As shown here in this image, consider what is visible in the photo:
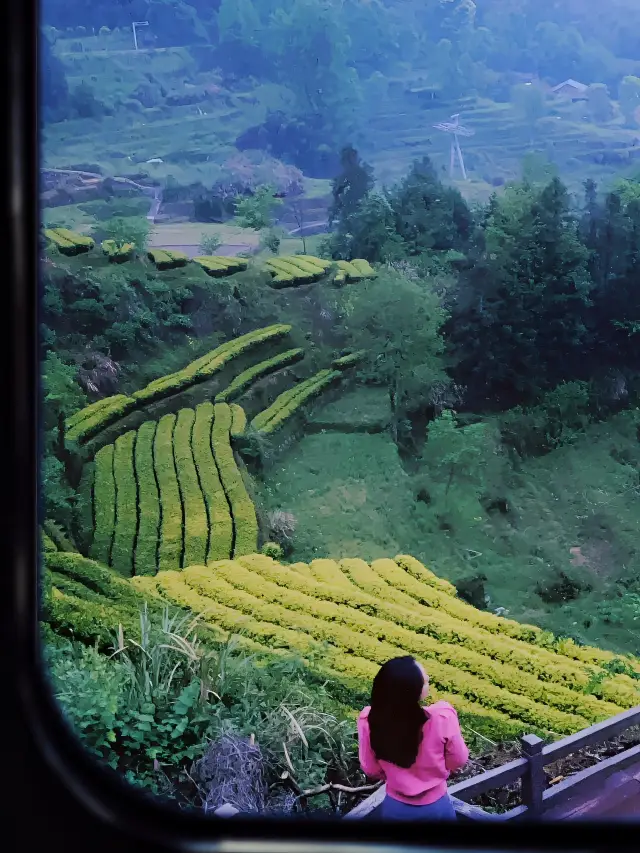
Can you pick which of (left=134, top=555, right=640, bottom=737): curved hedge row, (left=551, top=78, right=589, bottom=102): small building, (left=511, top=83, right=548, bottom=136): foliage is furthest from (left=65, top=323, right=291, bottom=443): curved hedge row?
(left=551, top=78, right=589, bottom=102): small building

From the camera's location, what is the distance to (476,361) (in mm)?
6930

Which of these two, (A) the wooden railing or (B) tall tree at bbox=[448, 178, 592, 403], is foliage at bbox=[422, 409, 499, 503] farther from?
(A) the wooden railing

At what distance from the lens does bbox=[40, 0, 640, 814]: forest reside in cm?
525

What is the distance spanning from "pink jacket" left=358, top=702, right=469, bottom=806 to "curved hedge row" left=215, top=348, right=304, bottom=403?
4703 mm

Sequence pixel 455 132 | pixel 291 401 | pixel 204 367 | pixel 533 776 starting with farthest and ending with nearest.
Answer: pixel 455 132 < pixel 291 401 < pixel 204 367 < pixel 533 776

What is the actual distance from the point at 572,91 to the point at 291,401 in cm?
413

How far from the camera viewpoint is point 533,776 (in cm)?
308

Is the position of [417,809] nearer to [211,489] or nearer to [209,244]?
[211,489]

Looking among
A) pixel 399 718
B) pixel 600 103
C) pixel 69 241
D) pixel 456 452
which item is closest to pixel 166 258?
pixel 69 241

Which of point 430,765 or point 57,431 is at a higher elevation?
point 430,765

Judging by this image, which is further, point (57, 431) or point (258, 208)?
point (258, 208)

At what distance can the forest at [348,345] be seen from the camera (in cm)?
525

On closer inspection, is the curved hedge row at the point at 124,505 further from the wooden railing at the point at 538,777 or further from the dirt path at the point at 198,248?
the wooden railing at the point at 538,777

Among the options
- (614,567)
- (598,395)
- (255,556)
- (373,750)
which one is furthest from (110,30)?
(373,750)
